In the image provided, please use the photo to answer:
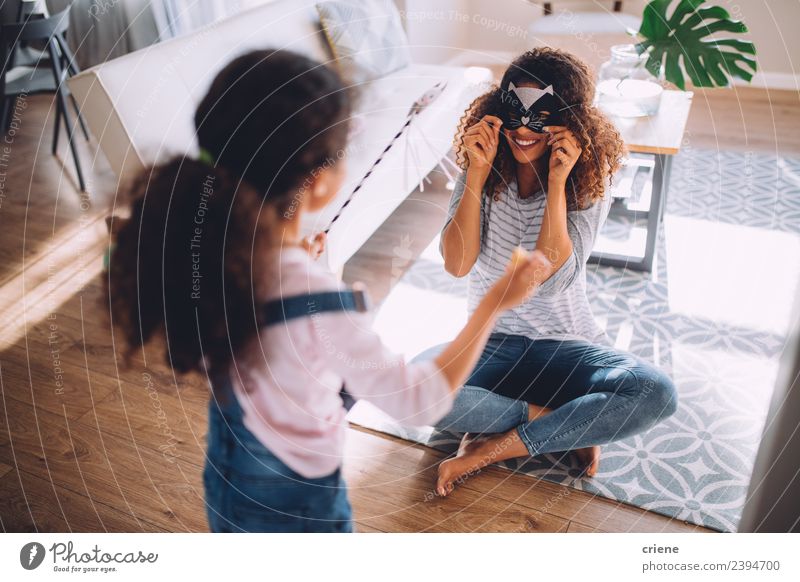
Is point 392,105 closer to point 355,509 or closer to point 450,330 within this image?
point 450,330

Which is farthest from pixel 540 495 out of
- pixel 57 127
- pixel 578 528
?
pixel 57 127

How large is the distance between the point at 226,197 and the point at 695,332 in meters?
0.94

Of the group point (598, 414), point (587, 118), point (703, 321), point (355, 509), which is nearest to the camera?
point (587, 118)

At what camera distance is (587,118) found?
2.36ft

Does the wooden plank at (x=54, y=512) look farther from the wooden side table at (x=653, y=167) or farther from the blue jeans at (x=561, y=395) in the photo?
the wooden side table at (x=653, y=167)

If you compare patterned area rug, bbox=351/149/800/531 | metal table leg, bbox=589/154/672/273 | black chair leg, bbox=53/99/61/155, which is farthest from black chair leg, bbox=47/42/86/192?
metal table leg, bbox=589/154/672/273

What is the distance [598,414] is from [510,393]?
0.49 feet


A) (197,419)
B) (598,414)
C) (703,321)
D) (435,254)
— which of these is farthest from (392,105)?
A: (703,321)

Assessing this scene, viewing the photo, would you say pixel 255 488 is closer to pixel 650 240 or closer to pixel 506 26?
pixel 506 26

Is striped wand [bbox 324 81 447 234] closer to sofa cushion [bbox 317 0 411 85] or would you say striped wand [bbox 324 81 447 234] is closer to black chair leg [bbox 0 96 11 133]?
sofa cushion [bbox 317 0 411 85]

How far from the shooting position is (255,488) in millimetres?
800

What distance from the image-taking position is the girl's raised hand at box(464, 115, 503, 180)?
2.39 ft

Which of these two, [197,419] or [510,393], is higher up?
[197,419]

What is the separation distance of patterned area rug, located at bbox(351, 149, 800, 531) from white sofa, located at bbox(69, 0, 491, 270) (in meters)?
0.10
